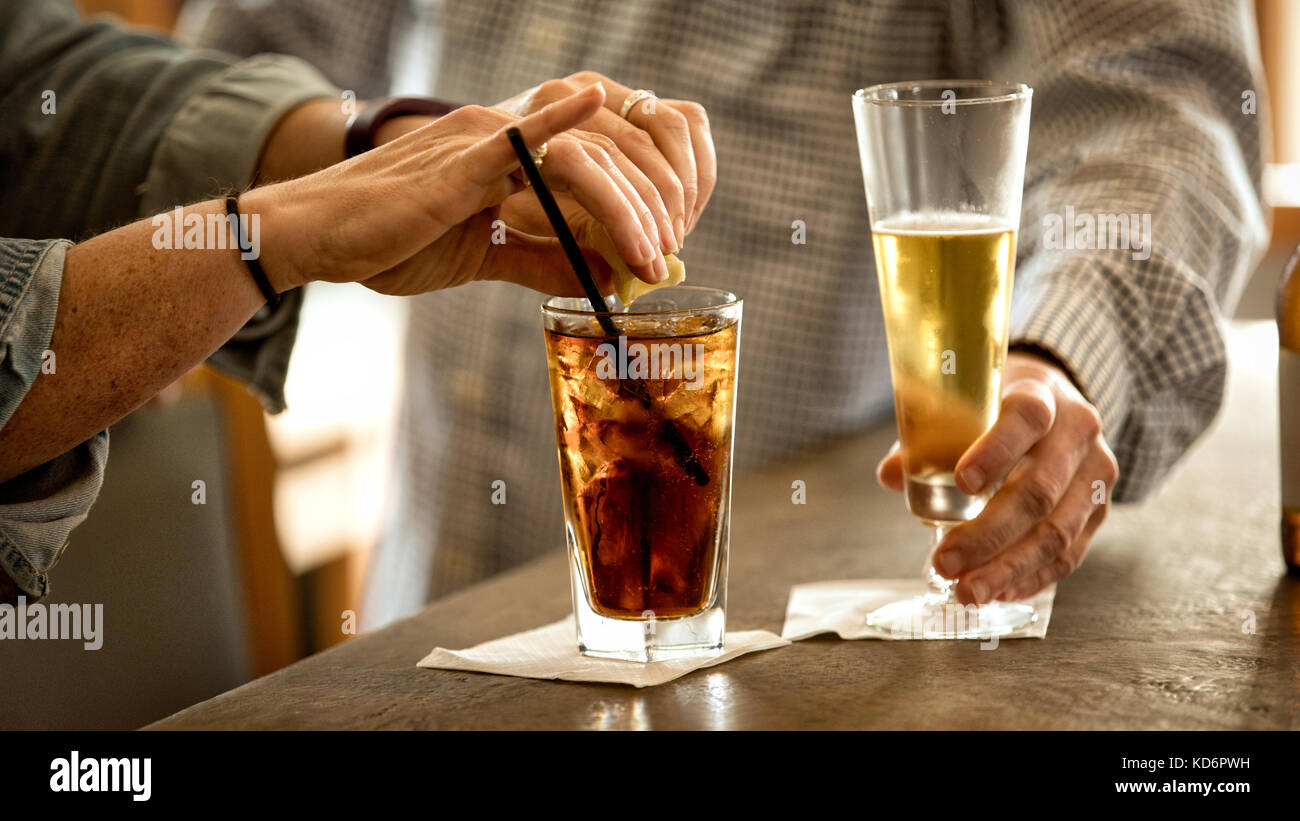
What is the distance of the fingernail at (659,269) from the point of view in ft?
2.82

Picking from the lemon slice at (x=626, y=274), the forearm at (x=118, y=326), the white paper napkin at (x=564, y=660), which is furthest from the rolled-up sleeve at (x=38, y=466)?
the lemon slice at (x=626, y=274)

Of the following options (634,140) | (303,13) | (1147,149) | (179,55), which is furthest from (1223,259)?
(303,13)

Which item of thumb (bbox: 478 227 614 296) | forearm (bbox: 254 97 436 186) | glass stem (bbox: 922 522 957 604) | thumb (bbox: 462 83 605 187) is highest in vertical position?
forearm (bbox: 254 97 436 186)

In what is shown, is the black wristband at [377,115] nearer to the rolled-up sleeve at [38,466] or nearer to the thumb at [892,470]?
the rolled-up sleeve at [38,466]

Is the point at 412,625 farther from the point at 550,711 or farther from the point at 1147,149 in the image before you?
the point at 1147,149

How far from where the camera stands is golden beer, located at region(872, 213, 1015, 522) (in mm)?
921

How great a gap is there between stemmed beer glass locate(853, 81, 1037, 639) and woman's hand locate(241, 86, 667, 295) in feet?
0.68

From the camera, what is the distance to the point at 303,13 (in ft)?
6.53

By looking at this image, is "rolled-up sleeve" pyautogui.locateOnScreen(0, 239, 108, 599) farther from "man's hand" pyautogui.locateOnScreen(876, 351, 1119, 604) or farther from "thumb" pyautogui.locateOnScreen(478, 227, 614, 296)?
"man's hand" pyautogui.locateOnScreen(876, 351, 1119, 604)

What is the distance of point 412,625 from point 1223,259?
0.96 metres

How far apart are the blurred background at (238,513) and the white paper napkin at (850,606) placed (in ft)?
3.08

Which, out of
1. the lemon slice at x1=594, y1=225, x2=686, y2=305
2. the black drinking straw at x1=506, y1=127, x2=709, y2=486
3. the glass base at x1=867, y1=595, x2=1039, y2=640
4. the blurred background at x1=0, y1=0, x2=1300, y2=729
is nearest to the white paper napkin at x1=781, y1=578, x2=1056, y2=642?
the glass base at x1=867, y1=595, x2=1039, y2=640

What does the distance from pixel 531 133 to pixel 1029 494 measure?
49cm

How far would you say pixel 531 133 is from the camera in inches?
30.9
